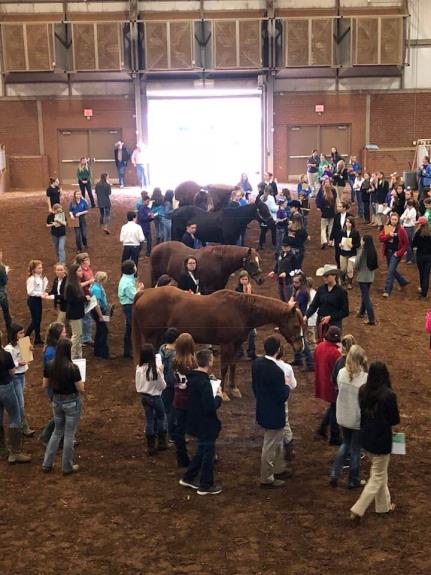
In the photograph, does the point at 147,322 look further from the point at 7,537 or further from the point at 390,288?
the point at 390,288

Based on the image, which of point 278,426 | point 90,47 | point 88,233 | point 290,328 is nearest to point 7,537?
point 278,426

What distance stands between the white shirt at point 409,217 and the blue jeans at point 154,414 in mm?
9615

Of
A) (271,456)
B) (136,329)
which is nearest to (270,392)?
(271,456)

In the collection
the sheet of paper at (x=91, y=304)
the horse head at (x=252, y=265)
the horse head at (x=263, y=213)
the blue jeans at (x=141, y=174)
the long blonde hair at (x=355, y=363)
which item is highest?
the blue jeans at (x=141, y=174)

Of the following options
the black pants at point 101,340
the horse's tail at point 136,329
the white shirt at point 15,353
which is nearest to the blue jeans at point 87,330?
the black pants at point 101,340

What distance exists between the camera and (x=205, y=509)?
25.8ft

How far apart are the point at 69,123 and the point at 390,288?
56.8 feet

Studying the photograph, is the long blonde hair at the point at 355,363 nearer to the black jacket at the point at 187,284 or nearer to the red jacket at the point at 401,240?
the black jacket at the point at 187,284

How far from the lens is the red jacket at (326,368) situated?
8641 millimetres

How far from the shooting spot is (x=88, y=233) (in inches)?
819

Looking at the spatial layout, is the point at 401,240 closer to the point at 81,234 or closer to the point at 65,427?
the point at 81,234

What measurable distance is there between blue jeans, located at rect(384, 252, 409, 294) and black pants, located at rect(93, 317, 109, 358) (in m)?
6.10

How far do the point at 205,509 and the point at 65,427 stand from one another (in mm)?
1753

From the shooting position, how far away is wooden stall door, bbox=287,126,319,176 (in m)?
29.8
